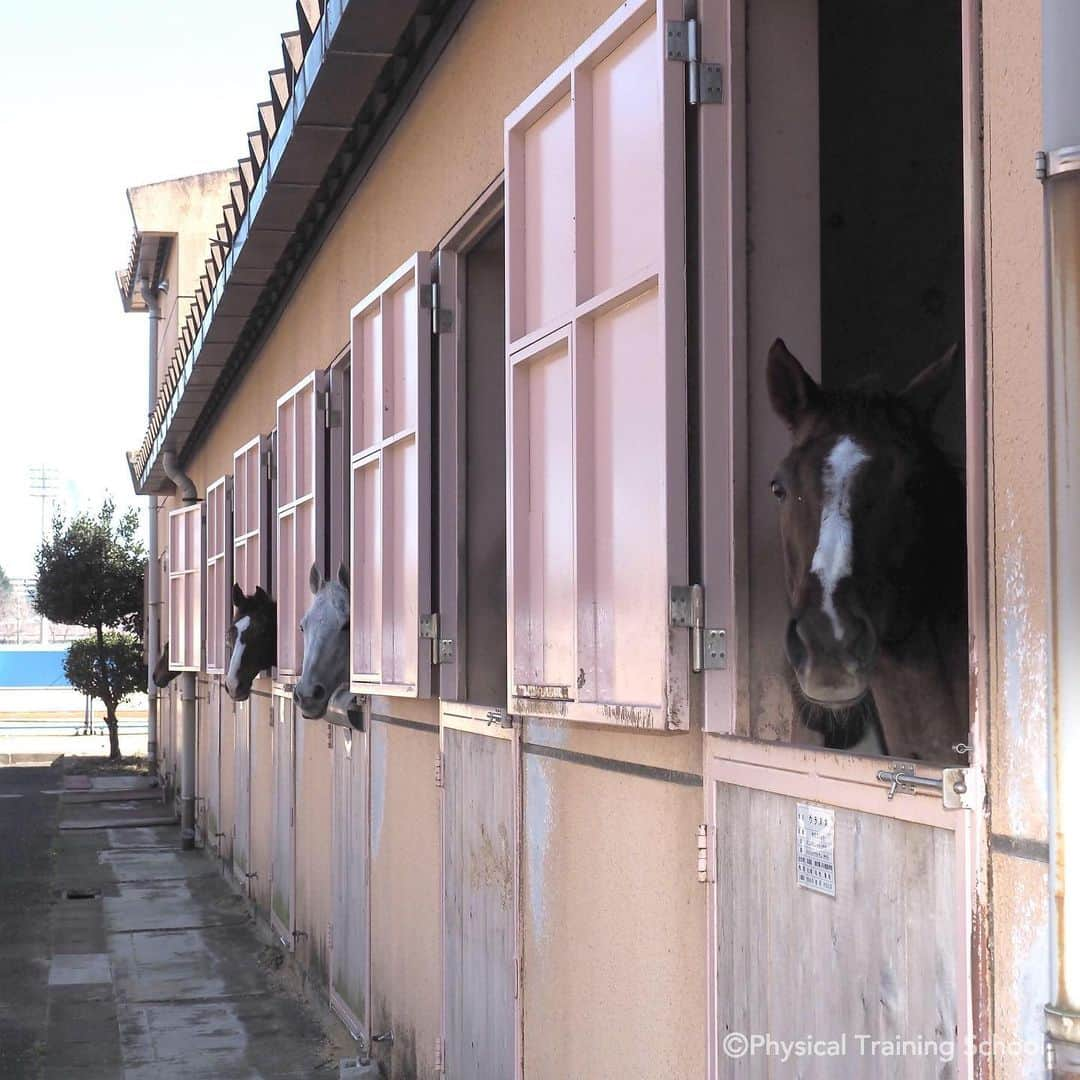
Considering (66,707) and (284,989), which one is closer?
(284,989)

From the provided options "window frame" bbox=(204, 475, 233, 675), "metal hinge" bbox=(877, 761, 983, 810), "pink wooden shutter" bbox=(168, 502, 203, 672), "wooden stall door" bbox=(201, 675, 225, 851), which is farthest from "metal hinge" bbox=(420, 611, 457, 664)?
"pink wooden shutter" bbox=(168, 502, 203, 672)

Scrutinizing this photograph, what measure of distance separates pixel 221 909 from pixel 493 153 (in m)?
7.67

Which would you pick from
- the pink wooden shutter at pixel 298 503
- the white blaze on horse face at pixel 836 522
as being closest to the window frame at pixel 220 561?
the pink wooden shutter at pixel 298 503

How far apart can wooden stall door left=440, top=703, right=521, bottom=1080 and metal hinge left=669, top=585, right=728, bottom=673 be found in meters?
1.56

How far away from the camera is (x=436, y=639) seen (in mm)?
5184

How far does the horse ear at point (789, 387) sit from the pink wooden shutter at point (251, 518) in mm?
7353

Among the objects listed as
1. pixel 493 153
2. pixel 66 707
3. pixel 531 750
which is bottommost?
pixel 66 707

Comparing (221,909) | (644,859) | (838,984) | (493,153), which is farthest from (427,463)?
(221,909)

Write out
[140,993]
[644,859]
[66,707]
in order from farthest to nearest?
[66,707] < [140,993] < [644,859]

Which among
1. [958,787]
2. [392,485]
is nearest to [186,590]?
[392,485]

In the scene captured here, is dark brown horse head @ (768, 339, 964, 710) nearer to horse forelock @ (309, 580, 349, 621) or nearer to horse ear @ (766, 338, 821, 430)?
horse ear @ (766, 338, 821, 430)

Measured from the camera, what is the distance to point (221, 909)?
11.2 meters

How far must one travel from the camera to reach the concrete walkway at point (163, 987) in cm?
686

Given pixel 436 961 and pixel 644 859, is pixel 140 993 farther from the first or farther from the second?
pixel 644 859
